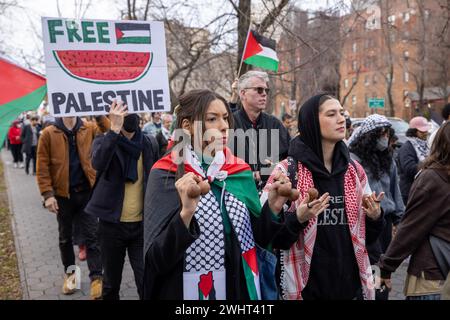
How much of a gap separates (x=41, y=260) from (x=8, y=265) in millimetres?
454

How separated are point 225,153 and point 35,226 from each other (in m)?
7.69

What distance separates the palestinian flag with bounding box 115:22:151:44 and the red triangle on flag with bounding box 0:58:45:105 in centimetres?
76

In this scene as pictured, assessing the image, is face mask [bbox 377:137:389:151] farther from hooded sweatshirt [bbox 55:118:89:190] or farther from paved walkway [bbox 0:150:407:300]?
hooded sweatshirt [bbox 55:118:89:190]

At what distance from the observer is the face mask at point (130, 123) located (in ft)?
13.7

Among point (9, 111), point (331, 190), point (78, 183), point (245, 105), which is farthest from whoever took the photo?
point (78, 183)

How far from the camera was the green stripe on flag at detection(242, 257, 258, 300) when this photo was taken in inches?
96.9

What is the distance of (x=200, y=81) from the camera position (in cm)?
1692

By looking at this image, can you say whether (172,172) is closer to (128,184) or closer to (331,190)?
(331,190)

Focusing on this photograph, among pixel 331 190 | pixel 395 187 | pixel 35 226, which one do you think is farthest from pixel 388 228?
pixel 35 226

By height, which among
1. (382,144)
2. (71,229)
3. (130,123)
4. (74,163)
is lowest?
(71,229)

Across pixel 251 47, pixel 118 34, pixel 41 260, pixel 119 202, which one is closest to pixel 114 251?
pixel 119 202

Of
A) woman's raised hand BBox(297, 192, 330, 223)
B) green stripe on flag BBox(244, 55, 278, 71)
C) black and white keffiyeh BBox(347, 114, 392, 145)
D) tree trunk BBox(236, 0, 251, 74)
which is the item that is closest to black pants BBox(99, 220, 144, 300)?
woman's raised hand BBox(297, 192, 330, 223)

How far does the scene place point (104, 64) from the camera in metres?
3.67

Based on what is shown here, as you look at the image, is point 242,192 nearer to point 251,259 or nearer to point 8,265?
point 251,259
